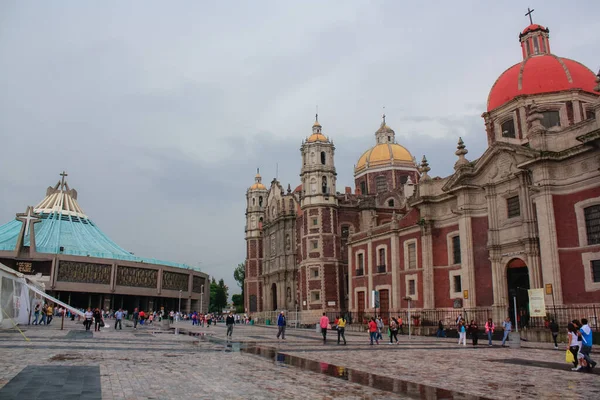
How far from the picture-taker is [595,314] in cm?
2458

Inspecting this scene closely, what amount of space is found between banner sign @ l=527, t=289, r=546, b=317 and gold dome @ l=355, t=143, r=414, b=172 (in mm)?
40459

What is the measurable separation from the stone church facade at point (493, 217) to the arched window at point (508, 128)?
74mm

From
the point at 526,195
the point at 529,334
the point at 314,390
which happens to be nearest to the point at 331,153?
the point at 526,195

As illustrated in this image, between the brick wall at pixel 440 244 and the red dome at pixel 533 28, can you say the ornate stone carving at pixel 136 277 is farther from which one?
the red dome at pixel 533 28

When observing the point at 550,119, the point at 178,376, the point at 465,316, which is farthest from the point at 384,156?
the point at 178,376

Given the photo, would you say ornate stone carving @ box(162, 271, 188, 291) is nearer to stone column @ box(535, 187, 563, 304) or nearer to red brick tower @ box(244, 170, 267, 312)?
red brick tower @ box(244, 170, 267, 312)

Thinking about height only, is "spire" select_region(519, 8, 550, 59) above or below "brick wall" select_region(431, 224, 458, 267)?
above

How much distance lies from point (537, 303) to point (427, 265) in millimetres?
13558

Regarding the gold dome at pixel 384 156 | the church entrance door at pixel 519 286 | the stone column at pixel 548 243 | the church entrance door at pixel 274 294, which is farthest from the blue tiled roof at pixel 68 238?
the stone column at pixel 548 243

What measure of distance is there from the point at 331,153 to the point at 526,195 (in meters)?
32.2

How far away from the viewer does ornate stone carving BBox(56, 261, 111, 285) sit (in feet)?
243

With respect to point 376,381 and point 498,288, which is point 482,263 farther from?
point 376,381

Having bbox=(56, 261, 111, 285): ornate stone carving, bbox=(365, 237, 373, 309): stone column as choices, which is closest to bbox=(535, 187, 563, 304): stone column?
bbox=(365, 237, 373, 309): stone column

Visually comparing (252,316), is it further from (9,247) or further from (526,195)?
(526,195)
